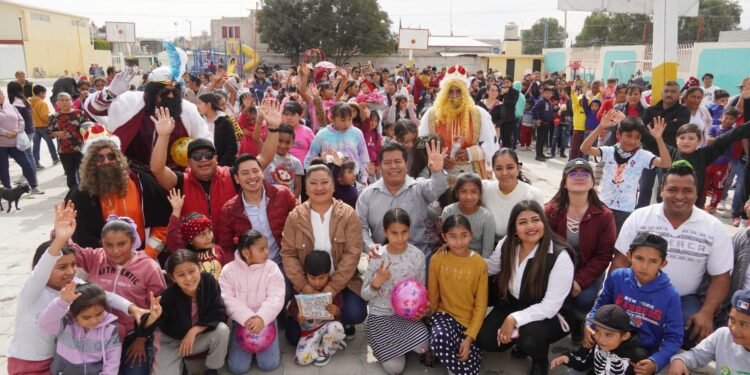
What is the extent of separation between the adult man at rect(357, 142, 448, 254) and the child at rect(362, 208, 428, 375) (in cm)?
38

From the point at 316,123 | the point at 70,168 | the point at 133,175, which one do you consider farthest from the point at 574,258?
the point at 70,168

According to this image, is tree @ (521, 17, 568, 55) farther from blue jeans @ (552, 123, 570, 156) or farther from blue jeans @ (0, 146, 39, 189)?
blue jeans @ (0, 146, 39, 189)

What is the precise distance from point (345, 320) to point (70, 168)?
19.5 feet

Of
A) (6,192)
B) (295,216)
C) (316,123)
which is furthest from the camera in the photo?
(316,123)

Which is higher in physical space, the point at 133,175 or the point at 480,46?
the point at 480,46

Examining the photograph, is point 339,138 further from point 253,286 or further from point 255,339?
point 255,339

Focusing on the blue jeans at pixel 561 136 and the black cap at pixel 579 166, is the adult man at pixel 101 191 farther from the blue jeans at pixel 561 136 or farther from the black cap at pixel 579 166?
the blue jeans at pixel 561 136

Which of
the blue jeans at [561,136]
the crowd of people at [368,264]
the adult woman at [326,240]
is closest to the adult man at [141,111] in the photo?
the crowd of people at [368,264]

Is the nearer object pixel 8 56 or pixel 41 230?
pixel 41 230

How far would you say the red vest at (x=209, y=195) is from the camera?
12.9 feet

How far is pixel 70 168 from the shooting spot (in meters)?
7.58

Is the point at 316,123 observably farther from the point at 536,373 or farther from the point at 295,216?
the point at 536,373

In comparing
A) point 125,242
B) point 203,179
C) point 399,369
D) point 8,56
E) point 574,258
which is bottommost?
point 399,369

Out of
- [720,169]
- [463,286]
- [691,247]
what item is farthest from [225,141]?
[720,169]
